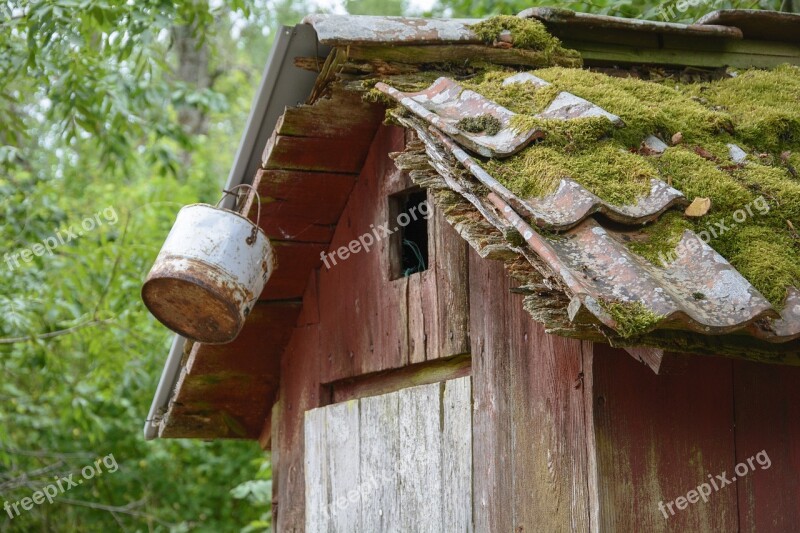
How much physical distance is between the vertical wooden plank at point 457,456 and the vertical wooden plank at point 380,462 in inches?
15.8

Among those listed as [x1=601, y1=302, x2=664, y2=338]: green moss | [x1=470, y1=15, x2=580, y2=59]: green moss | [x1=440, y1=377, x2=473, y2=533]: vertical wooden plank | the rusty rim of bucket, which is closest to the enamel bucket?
the rusty rim of bucket

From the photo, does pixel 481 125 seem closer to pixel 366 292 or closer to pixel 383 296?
pixel 383 296

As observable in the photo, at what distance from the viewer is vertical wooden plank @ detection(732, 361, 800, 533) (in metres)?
3.35

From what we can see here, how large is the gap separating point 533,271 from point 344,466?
2122 mm

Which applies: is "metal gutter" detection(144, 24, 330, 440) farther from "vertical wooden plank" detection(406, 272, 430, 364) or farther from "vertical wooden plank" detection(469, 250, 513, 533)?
"vertical wooden plank" detection(469, 250, 513, 533)

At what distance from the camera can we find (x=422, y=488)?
4145 mm

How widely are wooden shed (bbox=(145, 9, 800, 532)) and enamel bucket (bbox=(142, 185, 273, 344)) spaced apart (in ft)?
1.67

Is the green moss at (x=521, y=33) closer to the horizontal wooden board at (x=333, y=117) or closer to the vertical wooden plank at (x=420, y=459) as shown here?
the horizontal wooden board at (x=333, y=117)

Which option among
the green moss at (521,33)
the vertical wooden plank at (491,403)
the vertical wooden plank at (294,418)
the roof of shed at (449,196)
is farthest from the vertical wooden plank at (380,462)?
the green moss at (521,33)

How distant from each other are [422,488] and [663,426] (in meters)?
1.27

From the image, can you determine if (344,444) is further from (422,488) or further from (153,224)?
(153,224)

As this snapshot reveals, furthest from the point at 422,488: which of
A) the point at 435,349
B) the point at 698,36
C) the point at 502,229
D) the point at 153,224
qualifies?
the point at 153,224

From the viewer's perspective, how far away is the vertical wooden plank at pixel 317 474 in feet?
16.2

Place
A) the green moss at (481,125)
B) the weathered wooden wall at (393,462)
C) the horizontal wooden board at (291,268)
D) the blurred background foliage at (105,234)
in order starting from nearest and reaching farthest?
the green moss at (481,125) < the weathered wooden wall at (393,462) < the horizontal wooden board at (291,268) < the blurred background foliage at (105,234)
